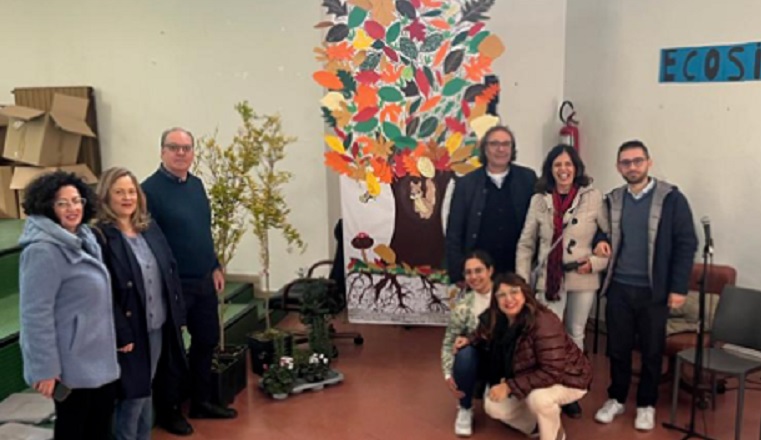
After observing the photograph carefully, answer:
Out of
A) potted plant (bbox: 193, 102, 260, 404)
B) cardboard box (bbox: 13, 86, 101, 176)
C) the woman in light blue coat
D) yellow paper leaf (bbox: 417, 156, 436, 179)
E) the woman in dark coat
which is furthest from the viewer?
cardboard box (bbox: 13, 86, 101, 176)

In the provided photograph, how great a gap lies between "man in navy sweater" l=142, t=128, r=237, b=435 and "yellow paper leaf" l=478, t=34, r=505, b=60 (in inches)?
69.0

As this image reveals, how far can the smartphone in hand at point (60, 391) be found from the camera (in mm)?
2213

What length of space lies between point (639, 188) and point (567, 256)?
0.47 meters

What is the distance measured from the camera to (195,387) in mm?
3332

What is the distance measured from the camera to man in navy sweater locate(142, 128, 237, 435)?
3004 mm

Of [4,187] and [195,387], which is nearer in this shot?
[195,387]

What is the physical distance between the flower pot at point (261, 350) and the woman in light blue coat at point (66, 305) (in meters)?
1.55

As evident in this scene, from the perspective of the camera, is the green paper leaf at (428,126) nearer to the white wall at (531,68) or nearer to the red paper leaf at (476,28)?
the red paper leaf at (476,28)

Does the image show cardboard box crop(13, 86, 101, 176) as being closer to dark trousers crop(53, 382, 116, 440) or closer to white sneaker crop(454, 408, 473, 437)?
dark trousers crop(53, 382, 116, 440)

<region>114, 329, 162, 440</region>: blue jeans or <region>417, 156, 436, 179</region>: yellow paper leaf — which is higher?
<region>417, 156, 436, 179</region>: yellow paper leaf

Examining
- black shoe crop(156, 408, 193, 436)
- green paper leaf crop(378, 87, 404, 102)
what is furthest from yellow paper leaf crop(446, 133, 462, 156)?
black shoe crop(156, 408, 193, 436)

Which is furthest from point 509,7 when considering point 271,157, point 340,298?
point 340,298

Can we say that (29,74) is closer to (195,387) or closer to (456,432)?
(195,387)

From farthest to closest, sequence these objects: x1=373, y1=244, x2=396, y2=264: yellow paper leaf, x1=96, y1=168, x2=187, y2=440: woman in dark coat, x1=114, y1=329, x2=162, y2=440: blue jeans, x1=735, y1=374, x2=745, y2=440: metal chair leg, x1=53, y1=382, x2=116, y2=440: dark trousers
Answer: x1=373, y1=244, x2=396, y2=264: yellow paper leaf < x1=735, y1=374, x2=745, y2=440: metal chair leg < x1=114, y1=329, x2=162, y2=440: blue jeans < x1=96, y1=168, x2=187, y2=440: woman in dark coat < x1=53, y1=382, x2=116, y2=440: dark trousers
